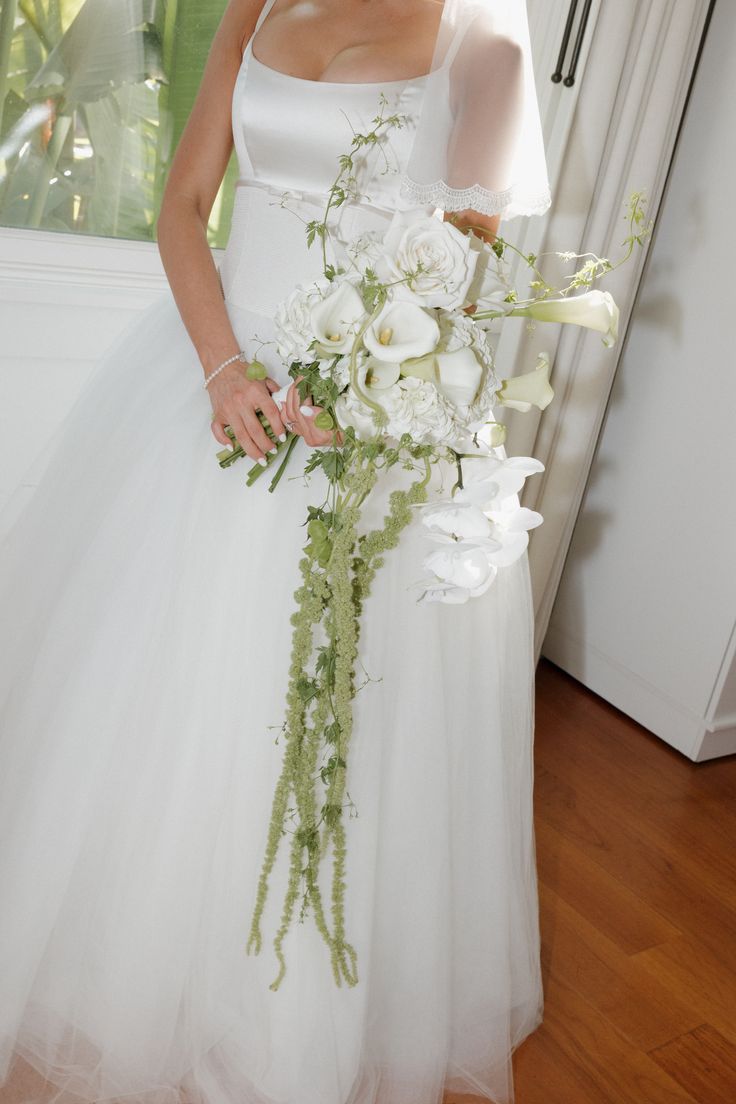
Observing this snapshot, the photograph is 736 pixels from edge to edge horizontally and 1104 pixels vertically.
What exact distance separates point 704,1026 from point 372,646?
1087mm

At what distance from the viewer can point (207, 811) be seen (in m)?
1.41

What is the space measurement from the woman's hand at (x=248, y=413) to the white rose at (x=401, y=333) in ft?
1.07

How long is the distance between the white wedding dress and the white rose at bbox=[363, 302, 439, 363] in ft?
1.20

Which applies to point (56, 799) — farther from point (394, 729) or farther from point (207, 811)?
point (394, 729)

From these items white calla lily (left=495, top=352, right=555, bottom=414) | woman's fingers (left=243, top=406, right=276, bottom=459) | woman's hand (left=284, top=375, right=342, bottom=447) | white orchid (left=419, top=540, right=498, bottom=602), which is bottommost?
white orchid (left=419, top=540, right=498, bottom=602)

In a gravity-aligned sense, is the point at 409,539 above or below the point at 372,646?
above

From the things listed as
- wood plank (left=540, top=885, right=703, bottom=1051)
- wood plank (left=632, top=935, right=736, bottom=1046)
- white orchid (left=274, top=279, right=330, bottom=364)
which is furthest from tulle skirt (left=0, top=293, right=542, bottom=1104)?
wood plank (left=632, top=935, right=736, bottom=1046)

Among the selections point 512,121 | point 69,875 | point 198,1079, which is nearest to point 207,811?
point 69,875

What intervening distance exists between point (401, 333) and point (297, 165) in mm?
597

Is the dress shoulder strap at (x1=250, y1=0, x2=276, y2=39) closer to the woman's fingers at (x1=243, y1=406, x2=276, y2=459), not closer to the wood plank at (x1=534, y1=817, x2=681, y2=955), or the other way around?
the woman's fingers at (x1=243, y1=406, x2=276, y2=459)

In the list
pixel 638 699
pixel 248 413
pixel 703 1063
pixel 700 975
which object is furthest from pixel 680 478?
pixel 248 413

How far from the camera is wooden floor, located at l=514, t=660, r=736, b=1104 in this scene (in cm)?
178

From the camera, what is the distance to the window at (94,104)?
7.63 feet

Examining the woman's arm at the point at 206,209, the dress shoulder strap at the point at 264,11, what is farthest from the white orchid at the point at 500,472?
the dress shoulder strap at the point at 264,11
